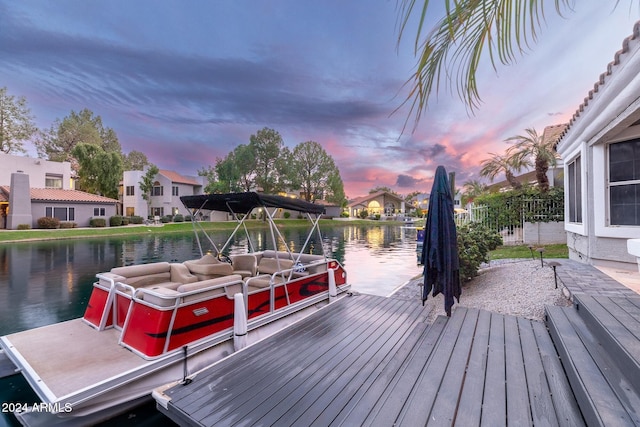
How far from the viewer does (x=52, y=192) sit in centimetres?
2936

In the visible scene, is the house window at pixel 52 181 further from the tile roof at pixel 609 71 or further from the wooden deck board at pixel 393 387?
the tile roof at pixel 609 71

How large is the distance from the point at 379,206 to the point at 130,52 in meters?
51.0

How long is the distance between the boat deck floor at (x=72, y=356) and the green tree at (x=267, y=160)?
136ft

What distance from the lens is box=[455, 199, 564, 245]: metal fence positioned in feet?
38.9

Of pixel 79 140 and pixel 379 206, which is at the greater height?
pixel 79 140

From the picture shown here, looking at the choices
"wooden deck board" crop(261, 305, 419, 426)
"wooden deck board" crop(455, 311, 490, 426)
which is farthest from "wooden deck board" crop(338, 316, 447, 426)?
"wooden deck board" crop(455, 311, 490, 426)

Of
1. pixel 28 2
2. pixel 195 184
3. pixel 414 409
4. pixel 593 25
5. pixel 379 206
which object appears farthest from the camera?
pixel 379 206

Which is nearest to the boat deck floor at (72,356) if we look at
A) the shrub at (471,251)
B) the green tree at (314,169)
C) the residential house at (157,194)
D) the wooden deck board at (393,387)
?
the wooden deck board at (393,387)

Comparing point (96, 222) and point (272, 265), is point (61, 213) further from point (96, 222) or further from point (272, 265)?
point (272, 265)

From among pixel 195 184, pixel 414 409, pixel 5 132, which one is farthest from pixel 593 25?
pixel 5 132

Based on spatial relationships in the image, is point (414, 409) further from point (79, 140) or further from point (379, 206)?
point (379, 206)

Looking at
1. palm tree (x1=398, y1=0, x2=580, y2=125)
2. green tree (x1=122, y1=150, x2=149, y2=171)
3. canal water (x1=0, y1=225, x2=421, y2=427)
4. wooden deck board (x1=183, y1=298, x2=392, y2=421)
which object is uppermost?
green tree (x1=122, y1=150, x2=149, y2=171)

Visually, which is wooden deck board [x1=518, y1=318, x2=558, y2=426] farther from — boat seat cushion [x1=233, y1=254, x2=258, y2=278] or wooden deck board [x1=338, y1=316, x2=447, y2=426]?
boat seat cushion [x1=233, y1=254, x2=258, y2=278]

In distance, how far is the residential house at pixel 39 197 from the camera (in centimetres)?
2538
